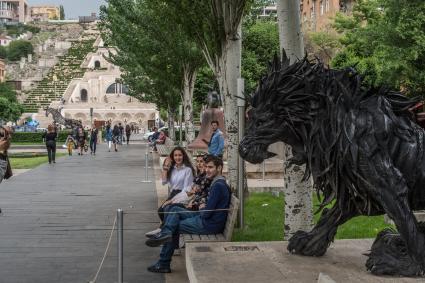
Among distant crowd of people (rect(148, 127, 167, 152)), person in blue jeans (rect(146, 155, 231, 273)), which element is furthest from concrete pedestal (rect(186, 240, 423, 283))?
distant crowd of people (rect(148, 127, 167, 152))

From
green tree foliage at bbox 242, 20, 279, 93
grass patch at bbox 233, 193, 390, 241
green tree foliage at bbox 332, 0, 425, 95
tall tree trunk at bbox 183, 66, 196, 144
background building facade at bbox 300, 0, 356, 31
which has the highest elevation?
background building facade at bbox 300, 0, 356, 31

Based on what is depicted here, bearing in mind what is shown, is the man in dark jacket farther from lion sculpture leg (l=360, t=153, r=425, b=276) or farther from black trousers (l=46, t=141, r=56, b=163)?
black trousers (l=46, t=141, r=56, b=163)

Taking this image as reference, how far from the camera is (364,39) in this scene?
28.0m

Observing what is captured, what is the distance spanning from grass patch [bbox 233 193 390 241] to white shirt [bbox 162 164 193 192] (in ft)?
3.63

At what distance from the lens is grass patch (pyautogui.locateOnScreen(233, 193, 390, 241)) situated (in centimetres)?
1011

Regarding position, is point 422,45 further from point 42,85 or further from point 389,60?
point 42,85

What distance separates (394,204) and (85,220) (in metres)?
7.88

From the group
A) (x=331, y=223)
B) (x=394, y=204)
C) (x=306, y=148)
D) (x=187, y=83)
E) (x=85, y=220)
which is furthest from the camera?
(x=187, y=83)

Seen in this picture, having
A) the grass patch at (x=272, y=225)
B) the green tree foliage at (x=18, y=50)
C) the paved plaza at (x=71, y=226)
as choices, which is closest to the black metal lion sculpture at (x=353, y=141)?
the paved plaza at (x=71, y=226)

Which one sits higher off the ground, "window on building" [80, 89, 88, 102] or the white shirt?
"window on building" [80, 89, 88, 102]

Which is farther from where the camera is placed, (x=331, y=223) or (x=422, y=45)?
(x=422, y=45)

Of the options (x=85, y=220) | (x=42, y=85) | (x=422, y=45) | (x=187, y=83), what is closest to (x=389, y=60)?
(x=422, y=45)

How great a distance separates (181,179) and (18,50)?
160465 millimetres

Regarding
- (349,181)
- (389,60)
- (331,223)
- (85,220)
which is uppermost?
(389,60)
